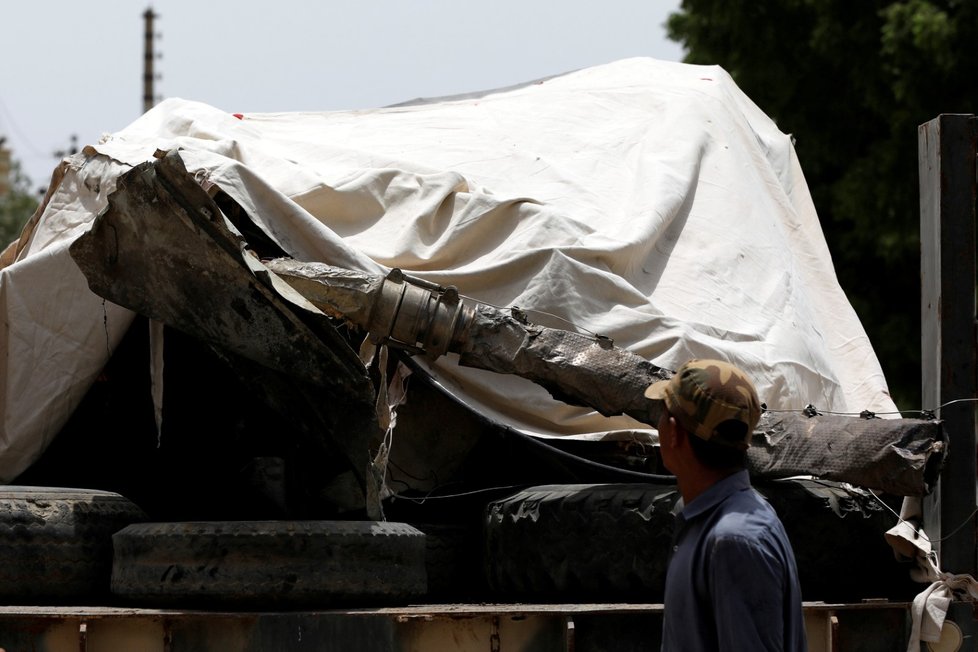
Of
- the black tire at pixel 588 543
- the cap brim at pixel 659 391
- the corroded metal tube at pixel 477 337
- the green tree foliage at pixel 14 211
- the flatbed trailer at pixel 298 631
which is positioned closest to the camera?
the cap brim at pixel 659 391

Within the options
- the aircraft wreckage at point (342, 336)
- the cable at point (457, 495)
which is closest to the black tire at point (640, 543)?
the aircraft wreckage at point (342, 336)

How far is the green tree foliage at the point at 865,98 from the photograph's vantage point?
1436cm

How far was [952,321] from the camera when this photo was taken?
15.3 feet

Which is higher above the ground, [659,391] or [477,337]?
[659,391]

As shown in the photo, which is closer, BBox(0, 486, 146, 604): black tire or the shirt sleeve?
the shirt sleeve

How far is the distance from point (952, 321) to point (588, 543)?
1328 millimetres

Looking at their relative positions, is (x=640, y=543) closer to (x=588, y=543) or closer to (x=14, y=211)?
(x=588, y=543)

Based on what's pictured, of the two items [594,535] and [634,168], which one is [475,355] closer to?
[594,535]

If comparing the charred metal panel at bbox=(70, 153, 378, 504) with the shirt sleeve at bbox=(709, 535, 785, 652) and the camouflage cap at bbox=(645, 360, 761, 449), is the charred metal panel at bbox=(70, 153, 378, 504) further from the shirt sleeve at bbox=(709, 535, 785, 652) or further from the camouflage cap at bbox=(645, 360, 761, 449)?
the shirt sleeve at bbox=(709, 535, 785, 652)

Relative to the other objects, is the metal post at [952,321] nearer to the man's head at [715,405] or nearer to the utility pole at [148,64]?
the man's head at [715,405]

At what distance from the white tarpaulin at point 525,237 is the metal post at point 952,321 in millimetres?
696

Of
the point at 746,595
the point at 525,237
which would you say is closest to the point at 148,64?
the point at 525,237

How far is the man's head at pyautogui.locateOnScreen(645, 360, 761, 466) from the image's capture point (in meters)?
2.75

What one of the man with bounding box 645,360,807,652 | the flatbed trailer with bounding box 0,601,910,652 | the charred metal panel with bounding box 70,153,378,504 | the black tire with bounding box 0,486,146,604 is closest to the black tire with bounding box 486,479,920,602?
the flatbed trailer with bounding box 0,601,910,652
